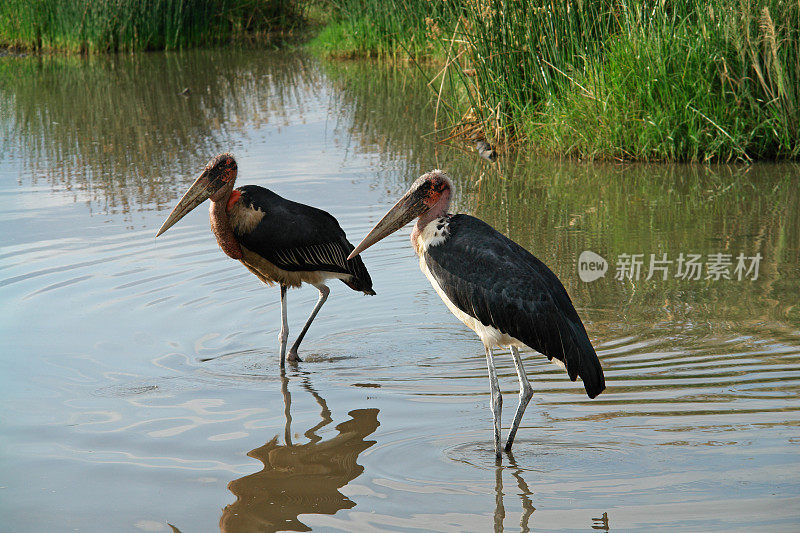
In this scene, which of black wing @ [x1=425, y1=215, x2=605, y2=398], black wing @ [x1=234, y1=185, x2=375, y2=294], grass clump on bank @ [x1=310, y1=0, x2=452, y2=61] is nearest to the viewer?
black wing @ [x1=425, y1=215, x2=605, y2=398]

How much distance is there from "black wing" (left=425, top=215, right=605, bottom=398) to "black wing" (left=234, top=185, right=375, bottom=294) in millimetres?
1620

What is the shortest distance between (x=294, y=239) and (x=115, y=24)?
1608cm

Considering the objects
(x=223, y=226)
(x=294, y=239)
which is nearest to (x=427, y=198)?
(x=294, y=239)

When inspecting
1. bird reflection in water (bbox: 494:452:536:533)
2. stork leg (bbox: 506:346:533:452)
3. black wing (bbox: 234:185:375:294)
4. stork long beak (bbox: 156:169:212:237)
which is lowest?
bird reflection in water (bbox: 494:452:536:533)

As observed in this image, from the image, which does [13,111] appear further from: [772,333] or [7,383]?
[772,333]

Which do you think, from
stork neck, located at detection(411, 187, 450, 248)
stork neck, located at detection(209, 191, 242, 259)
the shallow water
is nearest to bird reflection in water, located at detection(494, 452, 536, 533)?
the shallow water

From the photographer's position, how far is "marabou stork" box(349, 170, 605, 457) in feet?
11.9

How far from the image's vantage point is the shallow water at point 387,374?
3441mm

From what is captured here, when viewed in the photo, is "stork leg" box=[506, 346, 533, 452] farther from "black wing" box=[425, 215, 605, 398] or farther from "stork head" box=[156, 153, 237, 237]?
"stork head" box=[156, 153, 237, 237]

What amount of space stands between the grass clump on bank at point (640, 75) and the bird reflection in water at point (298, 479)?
204 inches

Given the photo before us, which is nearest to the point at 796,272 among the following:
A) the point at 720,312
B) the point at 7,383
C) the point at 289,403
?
the point at 720,312

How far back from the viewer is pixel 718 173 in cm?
845

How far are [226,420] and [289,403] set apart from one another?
1.19 ft

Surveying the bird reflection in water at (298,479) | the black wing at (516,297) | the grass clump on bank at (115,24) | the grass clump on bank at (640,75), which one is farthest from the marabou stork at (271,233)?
the grass clump on bank at (115,24)
